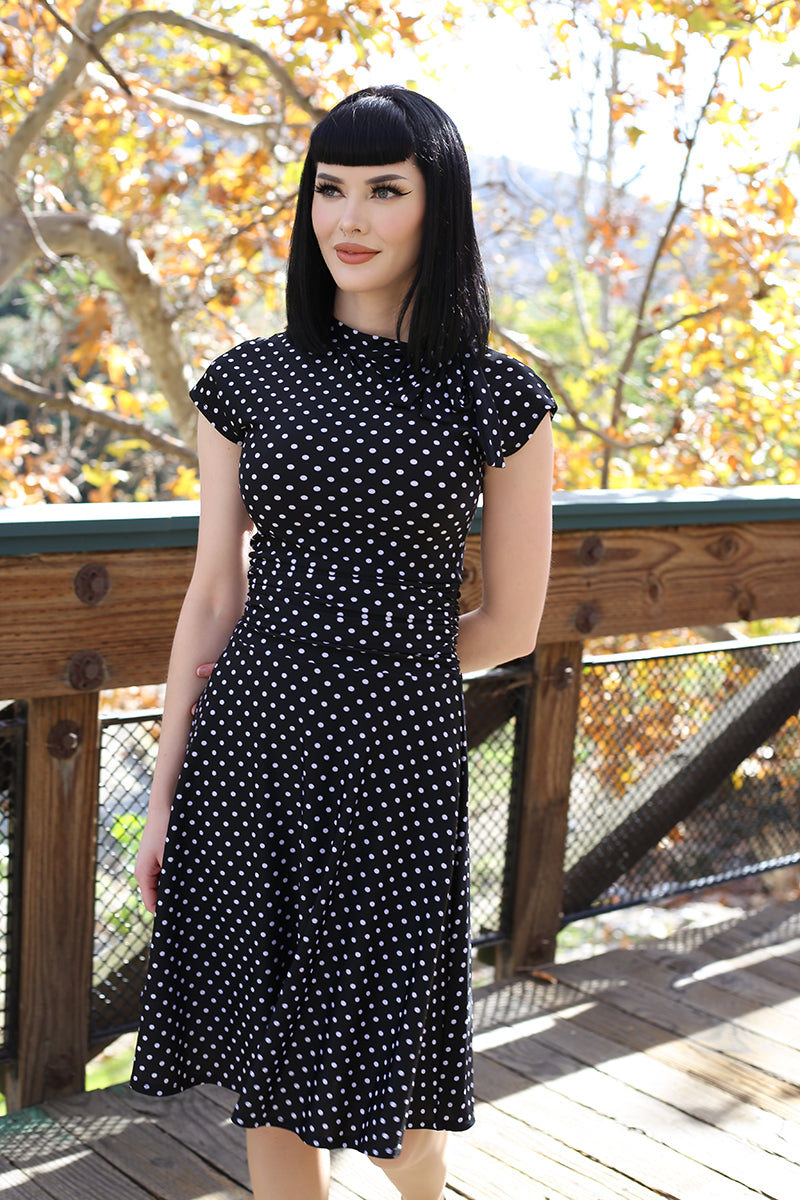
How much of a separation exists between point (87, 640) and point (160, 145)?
5219 mm

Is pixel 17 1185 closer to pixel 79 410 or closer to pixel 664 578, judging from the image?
pixel 664 578

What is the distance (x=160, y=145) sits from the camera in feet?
21.3

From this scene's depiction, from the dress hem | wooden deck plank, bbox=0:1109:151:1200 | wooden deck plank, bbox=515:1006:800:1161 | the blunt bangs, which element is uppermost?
the blunt bangs

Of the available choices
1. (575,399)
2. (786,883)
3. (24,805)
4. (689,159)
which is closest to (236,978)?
(24,805)

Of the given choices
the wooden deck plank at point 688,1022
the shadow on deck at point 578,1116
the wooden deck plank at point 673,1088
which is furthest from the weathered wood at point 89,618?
the wooden deck plank at point 688,1022

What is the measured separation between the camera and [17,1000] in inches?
78.6

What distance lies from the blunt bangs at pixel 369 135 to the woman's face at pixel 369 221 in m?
0.01

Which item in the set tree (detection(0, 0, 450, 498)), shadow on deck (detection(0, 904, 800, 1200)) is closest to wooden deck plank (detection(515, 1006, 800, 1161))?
shadow on deck (detection(0, 904, 800, 1200))

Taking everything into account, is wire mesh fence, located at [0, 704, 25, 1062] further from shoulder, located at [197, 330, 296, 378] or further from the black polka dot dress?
shoulder, located at [197, 330, 296, 378]

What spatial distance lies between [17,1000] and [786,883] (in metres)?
5.84

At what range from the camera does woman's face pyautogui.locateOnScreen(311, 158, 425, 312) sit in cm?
150

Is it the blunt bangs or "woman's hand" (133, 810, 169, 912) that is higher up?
the blunt bangs

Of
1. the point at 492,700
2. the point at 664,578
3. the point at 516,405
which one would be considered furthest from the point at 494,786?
the point at 516,405

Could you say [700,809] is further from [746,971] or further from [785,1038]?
[785,1038]
